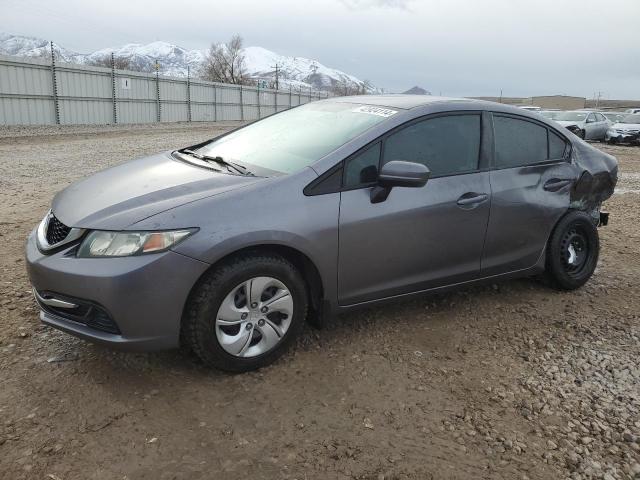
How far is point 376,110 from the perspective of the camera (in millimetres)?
3650

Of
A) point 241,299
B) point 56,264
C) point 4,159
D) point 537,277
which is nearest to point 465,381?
point 241,299

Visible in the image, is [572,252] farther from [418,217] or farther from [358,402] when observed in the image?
[358,402]

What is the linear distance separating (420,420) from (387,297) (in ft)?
3.01

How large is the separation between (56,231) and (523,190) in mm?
3111

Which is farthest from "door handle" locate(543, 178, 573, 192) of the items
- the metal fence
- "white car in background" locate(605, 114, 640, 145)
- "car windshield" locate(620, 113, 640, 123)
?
"car windshield" locate(620, 113, 640, 123)

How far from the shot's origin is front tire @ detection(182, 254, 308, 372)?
278 centimetres

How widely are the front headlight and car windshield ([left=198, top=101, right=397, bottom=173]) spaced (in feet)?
2.81

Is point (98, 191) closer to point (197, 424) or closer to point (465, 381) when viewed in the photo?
point (197, 424)

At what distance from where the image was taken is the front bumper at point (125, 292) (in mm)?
2602

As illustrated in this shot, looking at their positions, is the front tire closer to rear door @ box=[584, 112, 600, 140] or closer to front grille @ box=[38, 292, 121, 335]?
front grille @ box=[38, 292, 121, 335]

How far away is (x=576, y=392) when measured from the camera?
3.04m

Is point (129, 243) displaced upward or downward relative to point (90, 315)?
upward

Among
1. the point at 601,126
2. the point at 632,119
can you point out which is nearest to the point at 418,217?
the point at 601,126

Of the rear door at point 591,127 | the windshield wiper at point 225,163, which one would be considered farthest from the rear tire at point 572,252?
the rear door at point 591,127
